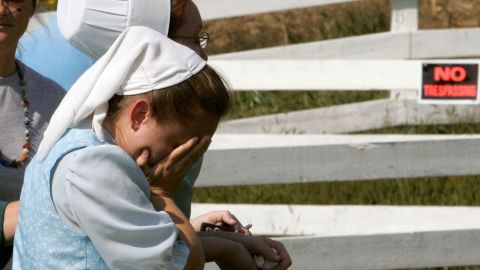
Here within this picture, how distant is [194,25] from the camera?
3.09m

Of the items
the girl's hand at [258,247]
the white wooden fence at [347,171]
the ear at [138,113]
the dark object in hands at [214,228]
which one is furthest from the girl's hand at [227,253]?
the white wooden fence at [347,171]

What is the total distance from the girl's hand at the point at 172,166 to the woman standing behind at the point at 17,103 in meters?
0.75

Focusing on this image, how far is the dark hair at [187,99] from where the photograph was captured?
242cm

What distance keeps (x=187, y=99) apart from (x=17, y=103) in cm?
95

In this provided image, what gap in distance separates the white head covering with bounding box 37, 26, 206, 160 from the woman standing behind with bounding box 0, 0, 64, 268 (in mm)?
736

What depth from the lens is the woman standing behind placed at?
10.5ft

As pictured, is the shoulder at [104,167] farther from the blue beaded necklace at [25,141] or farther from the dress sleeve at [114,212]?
the blue beaded necklace at [25,141]

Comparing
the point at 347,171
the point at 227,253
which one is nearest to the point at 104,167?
the point at 227,253

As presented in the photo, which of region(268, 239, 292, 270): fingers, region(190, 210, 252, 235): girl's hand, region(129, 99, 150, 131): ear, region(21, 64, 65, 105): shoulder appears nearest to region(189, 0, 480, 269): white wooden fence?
region(21, 64, 65, 105): shoulder

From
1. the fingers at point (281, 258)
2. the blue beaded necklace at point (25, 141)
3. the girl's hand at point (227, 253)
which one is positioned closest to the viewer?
the girl's hand at point (227, 253)

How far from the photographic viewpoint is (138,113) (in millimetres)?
2412

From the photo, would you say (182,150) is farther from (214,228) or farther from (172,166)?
(214,228)

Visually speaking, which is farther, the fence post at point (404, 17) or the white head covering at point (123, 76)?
the fence post at point (404, 17)

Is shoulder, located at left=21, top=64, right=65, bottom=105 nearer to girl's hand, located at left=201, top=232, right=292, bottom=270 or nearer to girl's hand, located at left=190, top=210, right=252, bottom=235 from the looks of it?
girl's hand, located at left=190, top=210, right=252, bottom=235
